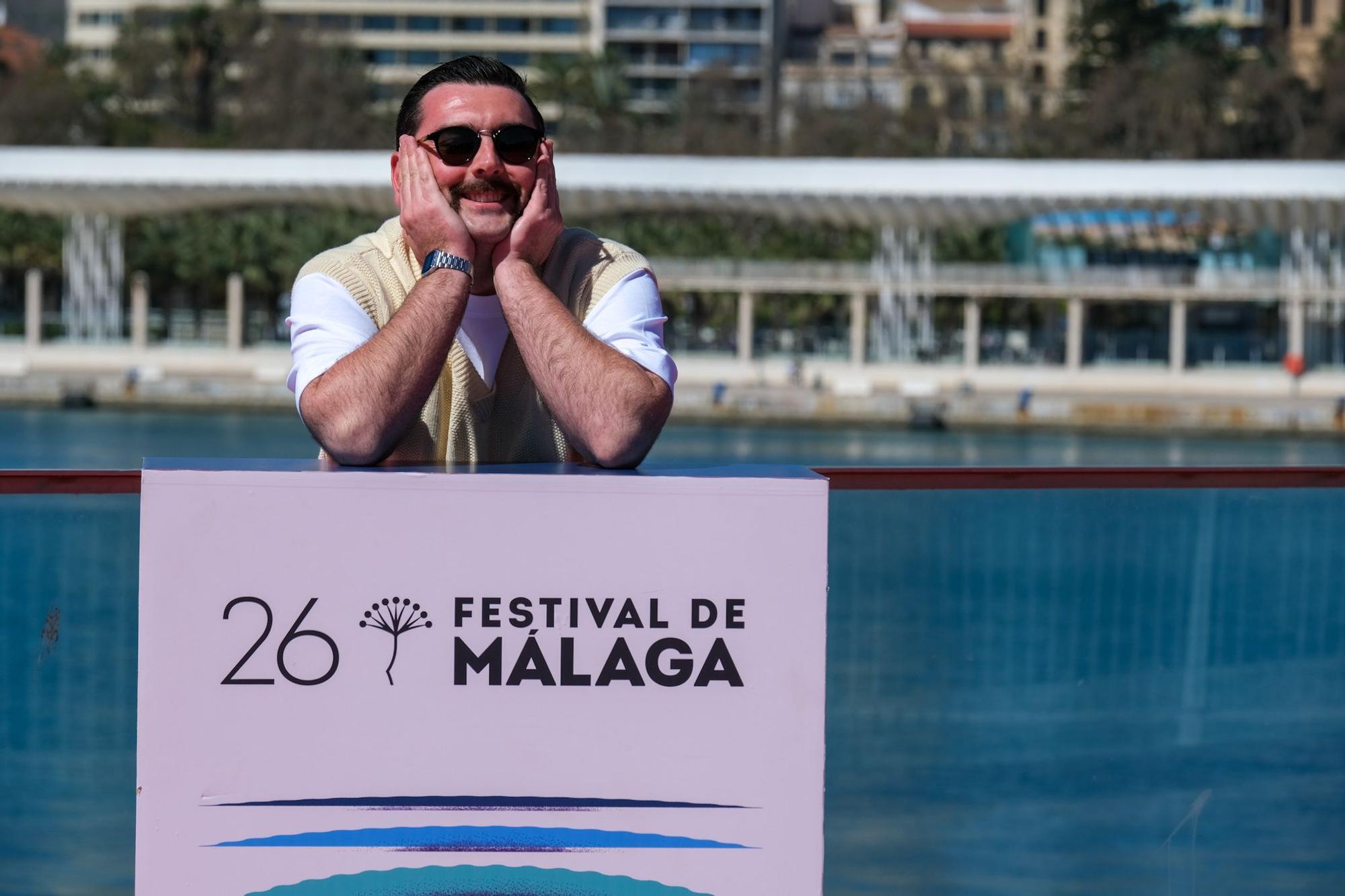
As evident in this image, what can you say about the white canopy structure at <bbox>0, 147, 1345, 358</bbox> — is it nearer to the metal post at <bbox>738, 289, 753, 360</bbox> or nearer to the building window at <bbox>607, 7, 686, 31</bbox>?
the metal post at <bbox>738, 289, 753, 360</bbox>

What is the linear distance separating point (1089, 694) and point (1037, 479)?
43 centimetres

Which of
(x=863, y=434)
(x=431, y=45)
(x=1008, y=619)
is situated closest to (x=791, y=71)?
(x=431, y=45)

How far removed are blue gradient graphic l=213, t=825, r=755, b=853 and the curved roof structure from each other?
44292 mm

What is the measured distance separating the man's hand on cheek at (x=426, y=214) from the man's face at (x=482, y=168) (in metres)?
0.02

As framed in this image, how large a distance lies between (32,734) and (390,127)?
6976cm

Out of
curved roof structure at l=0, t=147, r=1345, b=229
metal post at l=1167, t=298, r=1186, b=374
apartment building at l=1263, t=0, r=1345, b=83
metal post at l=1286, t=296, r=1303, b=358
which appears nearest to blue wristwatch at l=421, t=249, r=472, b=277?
metal post at l=1167, t=298, r=1186, b=374

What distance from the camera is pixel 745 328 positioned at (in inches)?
1797

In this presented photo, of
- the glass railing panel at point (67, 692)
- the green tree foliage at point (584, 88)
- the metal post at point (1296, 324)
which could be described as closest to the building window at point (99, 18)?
the green tree foliage at point (584, 88)

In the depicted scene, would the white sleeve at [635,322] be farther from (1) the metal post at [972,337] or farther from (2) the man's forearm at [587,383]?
(1) the metal post at [972,337]

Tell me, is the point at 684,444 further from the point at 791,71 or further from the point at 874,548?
the point at 791,71

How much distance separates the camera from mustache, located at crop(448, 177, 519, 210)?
277 cm

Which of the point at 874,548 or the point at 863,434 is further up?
the point at 874,548

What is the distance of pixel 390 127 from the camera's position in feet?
235

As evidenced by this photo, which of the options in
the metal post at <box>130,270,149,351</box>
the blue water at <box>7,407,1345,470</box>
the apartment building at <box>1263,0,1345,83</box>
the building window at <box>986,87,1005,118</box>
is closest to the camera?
the blue water at <box>7,407,1345,470</box>
